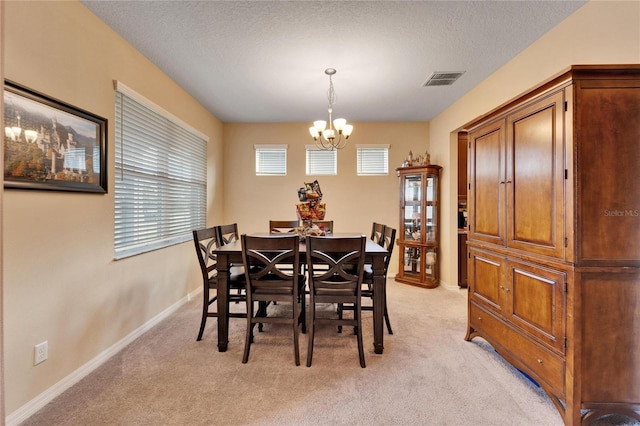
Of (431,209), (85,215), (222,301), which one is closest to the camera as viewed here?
(85,215)

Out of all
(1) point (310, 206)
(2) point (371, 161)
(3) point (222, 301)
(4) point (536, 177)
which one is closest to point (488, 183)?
(4) point (536, 177)

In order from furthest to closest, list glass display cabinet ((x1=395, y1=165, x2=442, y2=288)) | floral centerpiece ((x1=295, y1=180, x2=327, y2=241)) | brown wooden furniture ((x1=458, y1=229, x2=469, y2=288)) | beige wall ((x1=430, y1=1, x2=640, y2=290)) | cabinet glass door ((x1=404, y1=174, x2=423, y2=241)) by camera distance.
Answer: cabinet glass door ((x1=404, y1=174, x2=423, y2=241))
glass display cabinet ((x1=395, y1=165, x2=442, y2=288))
brown wooden furniture ((x1=458, y1=229, x2=469, y2=288))
floral centerpiece ((x1=295, y1=180, x2=327, y2=241))
beige wall ((x1=430, y1=1, x2=640, y2=290))

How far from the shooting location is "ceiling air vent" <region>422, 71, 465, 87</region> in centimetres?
314

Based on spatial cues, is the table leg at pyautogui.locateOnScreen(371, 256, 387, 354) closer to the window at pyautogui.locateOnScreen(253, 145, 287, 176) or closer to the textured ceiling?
the textured ceiling

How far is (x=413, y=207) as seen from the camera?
457 centimetres

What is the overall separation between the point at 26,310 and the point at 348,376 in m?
2.04

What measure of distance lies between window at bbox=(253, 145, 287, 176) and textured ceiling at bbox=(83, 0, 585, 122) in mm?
1285

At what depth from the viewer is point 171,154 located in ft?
11.1

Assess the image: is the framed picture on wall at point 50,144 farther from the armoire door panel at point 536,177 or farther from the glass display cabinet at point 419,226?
the glass display cabinet at point 419,226

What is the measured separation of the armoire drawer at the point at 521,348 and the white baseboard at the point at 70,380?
3.00 meters

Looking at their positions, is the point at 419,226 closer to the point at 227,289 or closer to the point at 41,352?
the point at 227,289

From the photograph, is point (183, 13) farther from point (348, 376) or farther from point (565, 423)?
point (565, 423)

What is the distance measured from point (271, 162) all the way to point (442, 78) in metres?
2.85

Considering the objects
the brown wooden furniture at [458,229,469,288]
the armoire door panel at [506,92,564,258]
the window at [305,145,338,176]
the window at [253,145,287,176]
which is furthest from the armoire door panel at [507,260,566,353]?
the window at [253,145,287,176]
